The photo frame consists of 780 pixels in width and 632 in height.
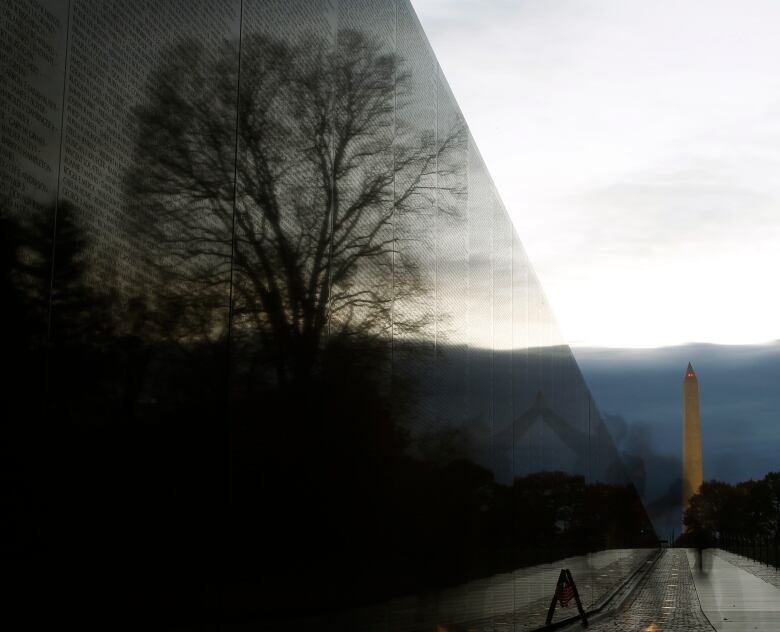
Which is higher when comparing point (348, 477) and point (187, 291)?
point (187, 291)

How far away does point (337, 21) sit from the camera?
7629mm

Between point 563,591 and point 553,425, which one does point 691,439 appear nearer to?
point 553,425

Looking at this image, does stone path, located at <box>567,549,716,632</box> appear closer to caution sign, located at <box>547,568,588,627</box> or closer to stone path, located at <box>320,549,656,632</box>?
caution sign, located at <box>547,568,588,627</box>

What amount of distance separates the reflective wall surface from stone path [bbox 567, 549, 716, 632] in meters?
8.01

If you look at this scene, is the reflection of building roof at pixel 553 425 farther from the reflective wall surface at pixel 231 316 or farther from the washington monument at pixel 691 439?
the washington monument at pixel 691 439

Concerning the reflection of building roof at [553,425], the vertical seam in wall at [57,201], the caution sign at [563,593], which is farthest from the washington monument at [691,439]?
the vertical seam in wall at [57,201]

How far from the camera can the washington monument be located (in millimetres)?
85250

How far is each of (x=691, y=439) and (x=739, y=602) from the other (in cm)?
6167

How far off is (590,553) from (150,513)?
25344 mm

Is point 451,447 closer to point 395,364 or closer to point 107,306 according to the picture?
point 395,364

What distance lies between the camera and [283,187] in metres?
6.33

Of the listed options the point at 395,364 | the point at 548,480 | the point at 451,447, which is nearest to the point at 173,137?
the point at 395,364

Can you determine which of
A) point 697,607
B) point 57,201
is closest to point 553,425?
point 697,607

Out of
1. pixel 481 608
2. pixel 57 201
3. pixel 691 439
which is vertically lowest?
pixel 481 608
